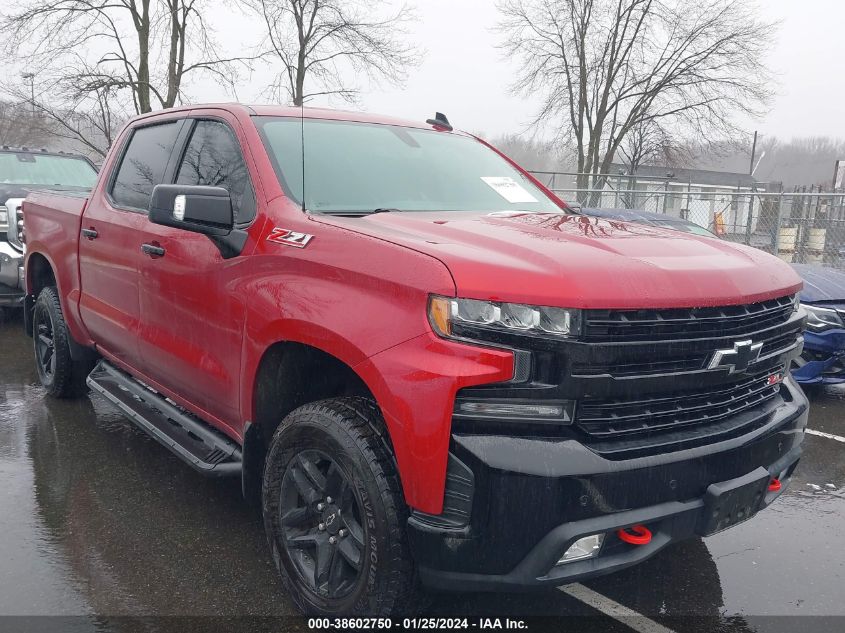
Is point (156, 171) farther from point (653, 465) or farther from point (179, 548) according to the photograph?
point (653, 465)

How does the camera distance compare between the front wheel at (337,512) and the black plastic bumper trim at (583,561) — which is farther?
the front wheel at (337,512)

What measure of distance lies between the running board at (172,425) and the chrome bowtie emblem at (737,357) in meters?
1.91

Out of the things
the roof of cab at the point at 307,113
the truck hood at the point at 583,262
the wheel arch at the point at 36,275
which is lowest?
the wheel arch at the point at 36,275

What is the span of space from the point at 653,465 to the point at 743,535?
5.86ft

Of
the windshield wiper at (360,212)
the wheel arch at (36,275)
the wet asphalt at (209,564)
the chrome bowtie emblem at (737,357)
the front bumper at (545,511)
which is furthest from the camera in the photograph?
the wheel arch at (36,275)

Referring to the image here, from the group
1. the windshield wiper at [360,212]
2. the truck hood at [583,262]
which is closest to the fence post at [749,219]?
the truck hood at [583,262]

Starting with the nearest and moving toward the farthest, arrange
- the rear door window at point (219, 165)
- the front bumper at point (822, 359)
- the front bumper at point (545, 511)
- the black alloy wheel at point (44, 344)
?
the front bumper at point (545, 511), the rear door window at point (219, 165), the black alloy wheel at point (44, 344), the front bumper at point (822, 359)

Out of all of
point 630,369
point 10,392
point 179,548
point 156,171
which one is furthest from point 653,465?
point 10,392

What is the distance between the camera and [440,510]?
2164mm

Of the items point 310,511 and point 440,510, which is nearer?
point 440,510

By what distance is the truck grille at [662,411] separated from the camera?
221 centimetres

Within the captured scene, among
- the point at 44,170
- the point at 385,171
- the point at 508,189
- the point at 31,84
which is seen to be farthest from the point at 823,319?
the point at 31,84

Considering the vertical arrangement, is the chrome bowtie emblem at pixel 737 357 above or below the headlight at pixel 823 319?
above

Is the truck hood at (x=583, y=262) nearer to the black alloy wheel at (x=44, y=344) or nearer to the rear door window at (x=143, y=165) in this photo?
the rear door window at (x=143, y=165)
